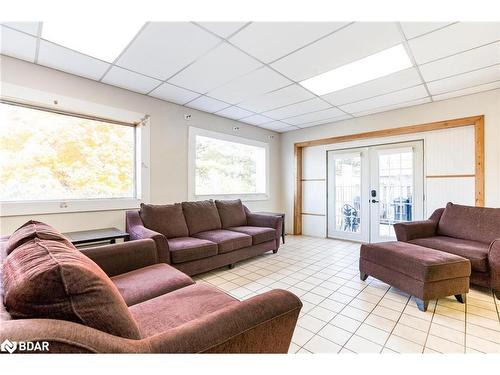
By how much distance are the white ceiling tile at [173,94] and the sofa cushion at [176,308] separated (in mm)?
2792

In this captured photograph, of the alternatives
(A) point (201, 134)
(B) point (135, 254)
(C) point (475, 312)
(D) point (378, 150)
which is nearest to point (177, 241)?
(B) point (135, 254)

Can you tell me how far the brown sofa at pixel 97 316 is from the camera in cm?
64

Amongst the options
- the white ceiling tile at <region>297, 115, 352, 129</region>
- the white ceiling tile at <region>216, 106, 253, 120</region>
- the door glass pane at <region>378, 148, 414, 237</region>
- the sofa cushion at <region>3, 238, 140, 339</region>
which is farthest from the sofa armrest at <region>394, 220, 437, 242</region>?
the sofa cushion at <region>3, 238, 140, 339</region>

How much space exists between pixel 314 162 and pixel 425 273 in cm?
365

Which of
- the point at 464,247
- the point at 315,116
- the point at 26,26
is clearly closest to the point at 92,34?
the point at 26,26

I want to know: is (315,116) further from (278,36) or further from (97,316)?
(97,316)

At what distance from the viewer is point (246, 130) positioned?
5.12 metres

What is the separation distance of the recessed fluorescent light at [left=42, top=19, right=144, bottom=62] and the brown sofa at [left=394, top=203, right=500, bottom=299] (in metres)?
3.92

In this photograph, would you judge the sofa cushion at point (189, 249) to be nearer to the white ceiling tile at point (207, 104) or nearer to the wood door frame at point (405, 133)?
the white ceiling tile at point (207, 104)

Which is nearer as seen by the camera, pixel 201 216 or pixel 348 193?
pixel 201 216

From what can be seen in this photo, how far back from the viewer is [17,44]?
2.25m

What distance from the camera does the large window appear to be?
14.0ft
